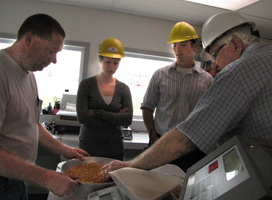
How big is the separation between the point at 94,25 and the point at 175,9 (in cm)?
125

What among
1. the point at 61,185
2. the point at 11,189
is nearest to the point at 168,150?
the point at 61,185

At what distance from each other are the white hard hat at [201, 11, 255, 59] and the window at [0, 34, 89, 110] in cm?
238

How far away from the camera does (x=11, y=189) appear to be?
0.98m

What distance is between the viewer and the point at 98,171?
3.47 ft

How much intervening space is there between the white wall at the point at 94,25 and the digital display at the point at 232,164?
2838 millimetres

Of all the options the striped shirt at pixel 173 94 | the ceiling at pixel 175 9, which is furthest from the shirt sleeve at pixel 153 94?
the ceiling at pixel 175 9

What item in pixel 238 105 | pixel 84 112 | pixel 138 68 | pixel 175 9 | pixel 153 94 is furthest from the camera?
pixel 138 68

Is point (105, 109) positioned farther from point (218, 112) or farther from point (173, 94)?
point (218, 112)

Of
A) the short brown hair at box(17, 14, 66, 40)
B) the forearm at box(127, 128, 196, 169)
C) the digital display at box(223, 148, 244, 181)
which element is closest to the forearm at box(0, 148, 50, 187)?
the forearm at box(127, 128, 196, 169)

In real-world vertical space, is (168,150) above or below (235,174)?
below

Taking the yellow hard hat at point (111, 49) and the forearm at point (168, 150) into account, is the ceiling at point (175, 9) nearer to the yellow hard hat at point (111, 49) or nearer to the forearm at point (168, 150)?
the yellow hard hat at point (111, 49)

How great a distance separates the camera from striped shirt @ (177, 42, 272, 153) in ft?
2.27

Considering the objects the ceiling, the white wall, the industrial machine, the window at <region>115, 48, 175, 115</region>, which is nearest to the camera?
the industrial machine

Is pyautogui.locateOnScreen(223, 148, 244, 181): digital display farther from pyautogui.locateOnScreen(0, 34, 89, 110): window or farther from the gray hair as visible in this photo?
pyautogui.locateOnScreen(0, 34, 89, 110): window
